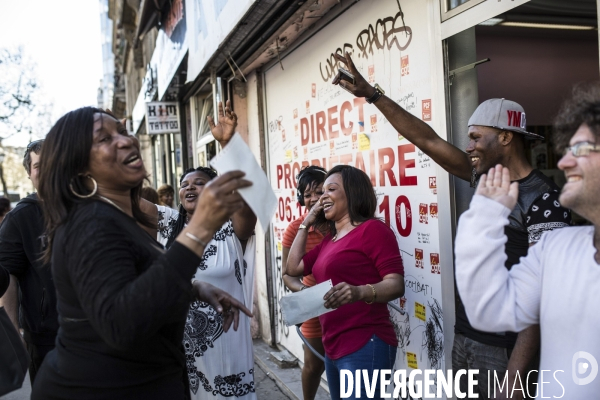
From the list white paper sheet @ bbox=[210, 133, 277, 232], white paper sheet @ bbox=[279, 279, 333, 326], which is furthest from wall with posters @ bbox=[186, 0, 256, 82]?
white paper sheet @ bbox=[210, 133, 277, 232]

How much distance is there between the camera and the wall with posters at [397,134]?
11.1ft

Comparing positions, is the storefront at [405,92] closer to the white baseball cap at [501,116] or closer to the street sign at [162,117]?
the white baseball cap at [501,116]

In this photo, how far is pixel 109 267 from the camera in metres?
1.63

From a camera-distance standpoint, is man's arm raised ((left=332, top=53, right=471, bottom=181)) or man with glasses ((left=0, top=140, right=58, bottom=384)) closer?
man's arm raised ((left=332, top=53, right=471, bottom=181))

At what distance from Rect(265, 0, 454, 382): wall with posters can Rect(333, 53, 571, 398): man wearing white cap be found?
409 mm

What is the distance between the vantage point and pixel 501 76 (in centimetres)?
475

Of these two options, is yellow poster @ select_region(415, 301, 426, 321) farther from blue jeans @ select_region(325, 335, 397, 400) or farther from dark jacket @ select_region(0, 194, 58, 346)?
dark jacket @ select_region(0, 194, 58, 346)

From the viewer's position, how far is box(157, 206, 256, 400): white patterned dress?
3.20 meters

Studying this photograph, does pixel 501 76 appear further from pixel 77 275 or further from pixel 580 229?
pixel 77 275

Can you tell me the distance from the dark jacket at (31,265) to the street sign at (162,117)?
794cm

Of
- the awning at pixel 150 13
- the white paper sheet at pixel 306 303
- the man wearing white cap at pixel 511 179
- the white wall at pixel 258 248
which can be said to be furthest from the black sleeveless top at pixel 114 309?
the awning at pixel 150 13

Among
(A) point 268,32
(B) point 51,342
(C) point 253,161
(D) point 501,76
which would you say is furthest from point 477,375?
(A) point 268,32

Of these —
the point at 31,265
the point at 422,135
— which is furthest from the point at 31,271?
the point at 422,135

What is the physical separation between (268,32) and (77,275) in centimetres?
405
